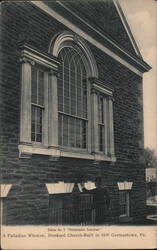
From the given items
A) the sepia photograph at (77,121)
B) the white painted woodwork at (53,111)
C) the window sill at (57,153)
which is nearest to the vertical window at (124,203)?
the sepia photograph at (77,121)

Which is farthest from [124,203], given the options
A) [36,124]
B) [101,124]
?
[36,124]

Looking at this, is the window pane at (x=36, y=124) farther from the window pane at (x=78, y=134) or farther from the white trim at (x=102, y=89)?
the white trim at (x=102, y=89)

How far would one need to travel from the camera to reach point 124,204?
9.31 metres

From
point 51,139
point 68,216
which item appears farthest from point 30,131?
point 68,216

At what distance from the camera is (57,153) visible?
694 centimetres

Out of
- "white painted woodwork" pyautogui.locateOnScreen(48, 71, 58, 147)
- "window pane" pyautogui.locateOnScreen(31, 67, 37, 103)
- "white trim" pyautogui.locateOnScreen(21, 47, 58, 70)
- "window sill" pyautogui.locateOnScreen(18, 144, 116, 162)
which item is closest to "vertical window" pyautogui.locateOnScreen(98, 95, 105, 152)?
"window sill" pyautogui.locateOnScreen(18, 144, 116, 162)

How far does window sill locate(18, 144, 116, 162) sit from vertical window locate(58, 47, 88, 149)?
0.78ft

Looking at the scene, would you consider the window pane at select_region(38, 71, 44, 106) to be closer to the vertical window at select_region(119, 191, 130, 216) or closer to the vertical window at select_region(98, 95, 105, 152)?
the vertical window at select_region(98, 95, 105, 152)

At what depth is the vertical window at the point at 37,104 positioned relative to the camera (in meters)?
6.68

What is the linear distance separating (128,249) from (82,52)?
429 centimetres

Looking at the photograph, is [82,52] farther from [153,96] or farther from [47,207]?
[47,207]

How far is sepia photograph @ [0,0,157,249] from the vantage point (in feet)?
20.0

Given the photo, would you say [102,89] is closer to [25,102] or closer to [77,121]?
[77,121]

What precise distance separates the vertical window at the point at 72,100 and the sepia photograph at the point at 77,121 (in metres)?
0.02
